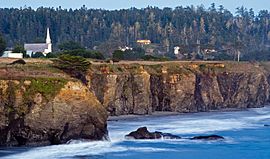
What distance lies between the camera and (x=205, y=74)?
9356 cm

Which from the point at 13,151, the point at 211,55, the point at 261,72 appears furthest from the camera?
the point at 211,55

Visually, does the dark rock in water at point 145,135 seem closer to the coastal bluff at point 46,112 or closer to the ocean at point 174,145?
the ocean at point 174,145

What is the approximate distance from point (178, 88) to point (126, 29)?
300ft

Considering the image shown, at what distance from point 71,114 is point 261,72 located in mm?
56890

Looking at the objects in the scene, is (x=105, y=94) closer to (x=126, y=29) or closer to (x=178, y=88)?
(x=178, y=88)

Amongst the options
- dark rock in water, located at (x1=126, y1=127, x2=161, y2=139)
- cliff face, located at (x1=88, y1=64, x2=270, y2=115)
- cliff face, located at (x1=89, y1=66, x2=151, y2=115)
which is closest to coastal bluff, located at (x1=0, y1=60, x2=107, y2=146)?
dark rock in water, located at (x1=126, y1=127, x2=161, y2=139)

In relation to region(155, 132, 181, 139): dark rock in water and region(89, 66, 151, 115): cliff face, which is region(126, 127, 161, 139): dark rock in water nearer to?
region(155, 132, 181, 139): dark rock in water

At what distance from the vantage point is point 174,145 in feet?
176

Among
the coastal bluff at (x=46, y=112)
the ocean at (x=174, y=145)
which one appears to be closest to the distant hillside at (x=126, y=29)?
the ocean at (x=174, y=145)

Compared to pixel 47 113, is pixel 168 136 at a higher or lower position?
lower

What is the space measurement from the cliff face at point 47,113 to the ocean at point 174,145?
1.09 metres

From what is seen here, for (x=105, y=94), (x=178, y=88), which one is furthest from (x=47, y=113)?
(x=178, y=88)

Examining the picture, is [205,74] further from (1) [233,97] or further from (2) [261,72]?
(2) [261,72]

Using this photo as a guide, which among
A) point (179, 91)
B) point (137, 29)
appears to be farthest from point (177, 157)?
point (137, 29)
